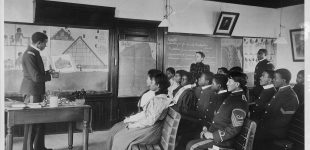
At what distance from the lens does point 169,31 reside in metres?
5.16

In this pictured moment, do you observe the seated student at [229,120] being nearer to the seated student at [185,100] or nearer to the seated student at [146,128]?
the seated student at [146,128]

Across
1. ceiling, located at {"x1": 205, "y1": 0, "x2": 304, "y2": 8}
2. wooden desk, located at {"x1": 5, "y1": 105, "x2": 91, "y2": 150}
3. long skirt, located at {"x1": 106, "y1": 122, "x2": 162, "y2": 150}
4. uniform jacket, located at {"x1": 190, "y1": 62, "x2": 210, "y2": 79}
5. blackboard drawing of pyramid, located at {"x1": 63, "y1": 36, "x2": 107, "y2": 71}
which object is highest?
ceiling, located at {"x1": 205, "y1": 0, "x2": 304, "y2": 8}

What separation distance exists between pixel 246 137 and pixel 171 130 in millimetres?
505

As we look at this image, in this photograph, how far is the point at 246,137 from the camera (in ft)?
6.61

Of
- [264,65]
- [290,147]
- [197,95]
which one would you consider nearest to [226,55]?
[264,65]

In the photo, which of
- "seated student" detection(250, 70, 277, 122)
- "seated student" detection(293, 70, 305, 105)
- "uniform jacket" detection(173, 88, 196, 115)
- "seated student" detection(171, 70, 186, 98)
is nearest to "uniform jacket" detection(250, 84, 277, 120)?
"seated student" detection(250, 70, 277, 122)

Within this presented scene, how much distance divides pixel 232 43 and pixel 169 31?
1.37 meters

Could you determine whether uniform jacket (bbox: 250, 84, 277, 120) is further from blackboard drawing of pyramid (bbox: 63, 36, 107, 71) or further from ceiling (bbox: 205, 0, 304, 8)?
ceiling (bbox: 205, 0, 304, 8)

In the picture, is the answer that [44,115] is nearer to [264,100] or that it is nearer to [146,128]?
[146,128]

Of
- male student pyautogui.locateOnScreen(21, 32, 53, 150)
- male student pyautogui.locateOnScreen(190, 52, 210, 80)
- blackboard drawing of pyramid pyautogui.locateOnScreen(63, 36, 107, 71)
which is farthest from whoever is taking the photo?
male student pyautogui.locateOnScreen(190, 52, 210, 80)

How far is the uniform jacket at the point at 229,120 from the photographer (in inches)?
82.6

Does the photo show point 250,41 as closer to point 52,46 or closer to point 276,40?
point 276,40

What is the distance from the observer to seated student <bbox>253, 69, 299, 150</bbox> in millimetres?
2584

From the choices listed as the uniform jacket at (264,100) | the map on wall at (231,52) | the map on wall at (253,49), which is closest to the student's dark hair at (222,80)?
the uniform jacket at (264,100)
